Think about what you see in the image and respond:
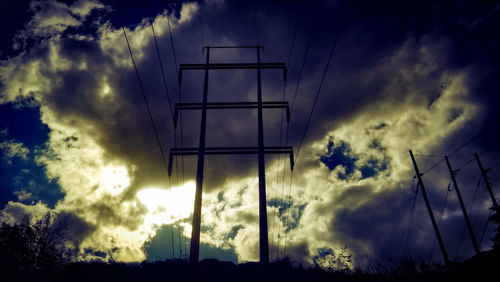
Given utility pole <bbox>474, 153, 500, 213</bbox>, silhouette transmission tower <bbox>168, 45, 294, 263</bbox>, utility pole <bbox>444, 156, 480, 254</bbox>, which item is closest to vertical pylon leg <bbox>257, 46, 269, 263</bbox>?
silhouette transmission tower <bbox>168, 45, 294, 263</bbox>

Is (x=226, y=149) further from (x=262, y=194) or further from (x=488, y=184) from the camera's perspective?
(x=488, y=184)

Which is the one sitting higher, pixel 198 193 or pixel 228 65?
pixel 228 65

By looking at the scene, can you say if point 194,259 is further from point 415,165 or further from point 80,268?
point 415,165

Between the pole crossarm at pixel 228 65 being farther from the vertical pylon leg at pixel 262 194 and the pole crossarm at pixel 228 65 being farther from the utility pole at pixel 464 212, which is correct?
the utility pole at pixel 464 212

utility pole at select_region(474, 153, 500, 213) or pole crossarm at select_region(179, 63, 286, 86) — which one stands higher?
pole crossarm at select_region(179, 63, 286, 86)

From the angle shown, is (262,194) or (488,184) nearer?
(262,194)

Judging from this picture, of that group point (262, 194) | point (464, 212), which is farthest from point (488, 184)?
point (262, 194)

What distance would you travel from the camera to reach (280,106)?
19.9 metres

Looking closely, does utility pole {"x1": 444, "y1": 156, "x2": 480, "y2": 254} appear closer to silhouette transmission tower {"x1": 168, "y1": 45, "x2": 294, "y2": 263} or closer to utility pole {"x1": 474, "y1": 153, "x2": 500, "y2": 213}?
utility pole {"x1": 474, "y1": 153, "x2": 500, "y2": 213}

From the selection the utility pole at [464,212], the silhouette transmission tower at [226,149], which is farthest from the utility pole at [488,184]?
the silhouette transmission tower at [226,149]

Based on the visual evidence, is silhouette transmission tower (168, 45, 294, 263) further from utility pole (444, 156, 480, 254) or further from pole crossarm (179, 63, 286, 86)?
utility pole (444, 156, 480, 254)

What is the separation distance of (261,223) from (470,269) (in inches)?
378

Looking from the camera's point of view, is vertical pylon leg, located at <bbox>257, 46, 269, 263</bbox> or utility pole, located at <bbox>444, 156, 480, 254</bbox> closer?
vertical pylon leg, located at <bbox>257, 46, 269, 263</bbox>

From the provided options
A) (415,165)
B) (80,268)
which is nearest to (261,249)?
(80,268)
